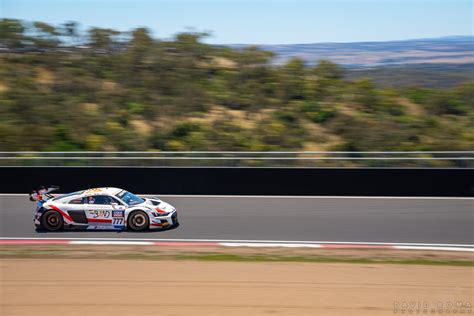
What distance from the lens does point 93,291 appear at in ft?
36.2

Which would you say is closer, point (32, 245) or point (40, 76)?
point (32, 245)

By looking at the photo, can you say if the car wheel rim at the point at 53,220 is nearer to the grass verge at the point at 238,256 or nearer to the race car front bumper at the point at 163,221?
the grass verge at the point at 238,256

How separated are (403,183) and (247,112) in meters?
13.6

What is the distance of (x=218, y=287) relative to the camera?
1127cm

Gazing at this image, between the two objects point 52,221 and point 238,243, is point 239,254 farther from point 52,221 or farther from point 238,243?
point 52,221

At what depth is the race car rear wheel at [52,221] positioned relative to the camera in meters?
15.6

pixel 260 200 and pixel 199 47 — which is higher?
pixel 199 47

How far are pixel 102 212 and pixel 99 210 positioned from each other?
0.09 meters

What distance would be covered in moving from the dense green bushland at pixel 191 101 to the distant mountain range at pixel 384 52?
1.02 m

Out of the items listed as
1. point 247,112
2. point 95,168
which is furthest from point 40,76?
point 95,168

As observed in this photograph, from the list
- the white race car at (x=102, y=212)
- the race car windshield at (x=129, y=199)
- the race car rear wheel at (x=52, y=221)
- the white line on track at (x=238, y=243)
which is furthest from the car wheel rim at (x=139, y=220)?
the race car rear wheel at (x=52, y=221)

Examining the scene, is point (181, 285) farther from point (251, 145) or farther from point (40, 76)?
point (40, 76)

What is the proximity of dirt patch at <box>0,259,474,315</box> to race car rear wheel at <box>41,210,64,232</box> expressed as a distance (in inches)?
94.1

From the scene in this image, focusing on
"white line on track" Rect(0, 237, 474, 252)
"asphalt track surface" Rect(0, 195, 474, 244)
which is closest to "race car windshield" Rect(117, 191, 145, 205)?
"asphalt track surface" Rect(0, 195, 474, 244)
